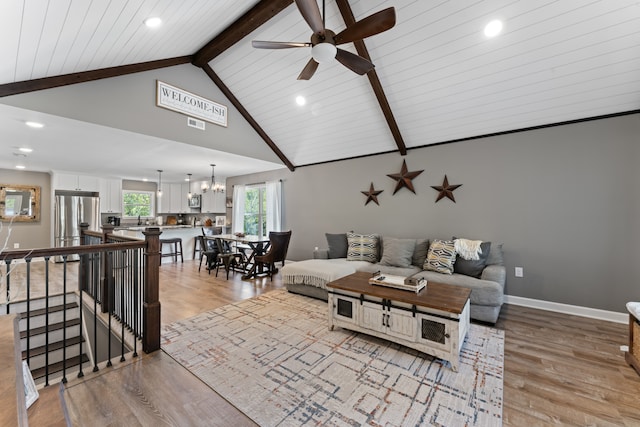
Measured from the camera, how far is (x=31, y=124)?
10.6 feet

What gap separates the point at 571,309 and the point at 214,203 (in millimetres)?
8019

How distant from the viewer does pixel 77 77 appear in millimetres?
3027

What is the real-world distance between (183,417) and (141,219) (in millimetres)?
7938

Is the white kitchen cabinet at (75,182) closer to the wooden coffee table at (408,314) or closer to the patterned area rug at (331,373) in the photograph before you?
the patterned area rug at (331,373)

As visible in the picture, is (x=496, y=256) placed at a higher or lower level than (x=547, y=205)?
lower

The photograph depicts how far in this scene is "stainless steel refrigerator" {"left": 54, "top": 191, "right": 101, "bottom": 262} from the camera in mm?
6176

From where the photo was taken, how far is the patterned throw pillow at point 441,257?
375 cm

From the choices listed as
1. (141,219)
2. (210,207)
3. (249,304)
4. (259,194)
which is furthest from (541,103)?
(141,219)

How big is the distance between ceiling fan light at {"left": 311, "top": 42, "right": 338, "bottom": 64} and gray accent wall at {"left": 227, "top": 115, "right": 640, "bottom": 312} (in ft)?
9.17

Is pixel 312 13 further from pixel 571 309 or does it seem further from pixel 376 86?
pixel 571 309

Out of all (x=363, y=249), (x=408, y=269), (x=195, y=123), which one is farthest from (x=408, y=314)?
(x=195, y=123)

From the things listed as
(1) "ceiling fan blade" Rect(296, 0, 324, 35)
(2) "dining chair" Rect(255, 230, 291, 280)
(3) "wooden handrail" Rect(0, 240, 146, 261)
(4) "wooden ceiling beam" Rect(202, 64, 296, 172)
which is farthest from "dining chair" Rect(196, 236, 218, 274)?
(1) "ceiling fan blade" Rect(296, 0, 324, 35)

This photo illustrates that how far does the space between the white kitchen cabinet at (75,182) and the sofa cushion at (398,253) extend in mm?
7454

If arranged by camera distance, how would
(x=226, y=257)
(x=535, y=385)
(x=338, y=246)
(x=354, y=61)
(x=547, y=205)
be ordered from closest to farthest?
(x=535, y=385) → (x=354, y=61) → (x=547, y=205) → (x=338, y=246) → (x=226, y=257)
